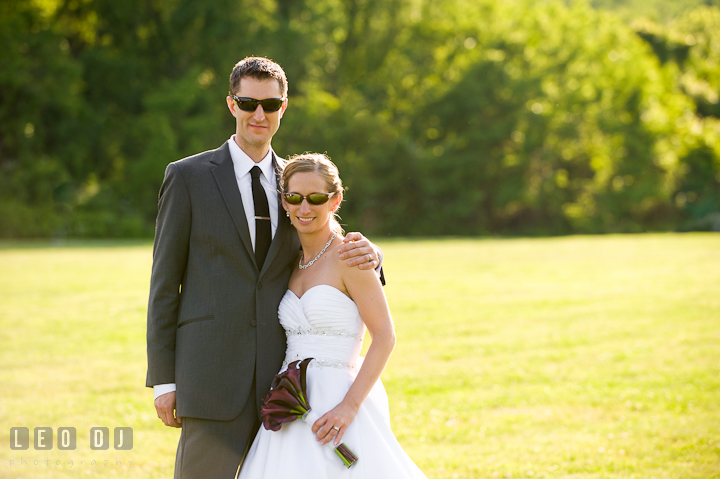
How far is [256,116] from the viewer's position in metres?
3.67

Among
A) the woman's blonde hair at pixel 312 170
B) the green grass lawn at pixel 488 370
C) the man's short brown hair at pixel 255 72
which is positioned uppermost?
the man's short brown hair at pixel 255 72

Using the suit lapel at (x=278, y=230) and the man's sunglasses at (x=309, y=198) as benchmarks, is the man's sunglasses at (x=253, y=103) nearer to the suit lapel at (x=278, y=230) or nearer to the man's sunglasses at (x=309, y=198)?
the suit lapel at (x=278, y=230)

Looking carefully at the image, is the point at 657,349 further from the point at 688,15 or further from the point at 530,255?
the point at 688,15

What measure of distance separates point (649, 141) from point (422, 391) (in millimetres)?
43253

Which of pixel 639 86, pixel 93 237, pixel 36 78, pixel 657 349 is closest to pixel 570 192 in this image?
pixel 639 86

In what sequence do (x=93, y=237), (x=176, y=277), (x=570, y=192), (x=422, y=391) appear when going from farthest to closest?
(x=570, y=192) < (x=93, y=237) < (x=422, y=391) < (x=176, y=277)

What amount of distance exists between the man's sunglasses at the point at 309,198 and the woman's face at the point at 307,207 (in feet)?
0.05

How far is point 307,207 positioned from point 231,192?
396mm

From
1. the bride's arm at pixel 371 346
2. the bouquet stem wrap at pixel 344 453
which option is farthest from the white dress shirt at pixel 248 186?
the bouquet stem wrap at pixel 344 453

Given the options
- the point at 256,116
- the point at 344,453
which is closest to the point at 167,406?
the point at 344,453

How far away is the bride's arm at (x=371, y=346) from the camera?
11.3ft

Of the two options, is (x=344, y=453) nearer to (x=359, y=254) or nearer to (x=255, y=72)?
(x=359, y=254)

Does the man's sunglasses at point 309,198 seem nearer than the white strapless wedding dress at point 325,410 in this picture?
No

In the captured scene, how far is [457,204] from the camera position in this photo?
4434 centimetres
